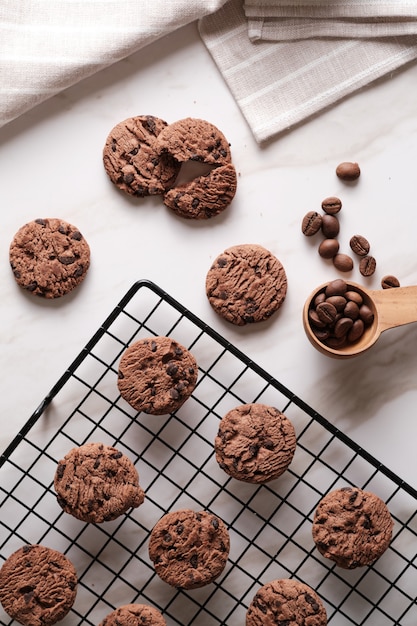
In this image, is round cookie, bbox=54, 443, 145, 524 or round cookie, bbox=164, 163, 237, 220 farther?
round cookie, bbox=164, 163, 237, 220

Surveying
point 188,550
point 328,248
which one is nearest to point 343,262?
point 328,248

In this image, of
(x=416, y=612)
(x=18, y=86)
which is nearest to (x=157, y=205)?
(x=18, y=86)

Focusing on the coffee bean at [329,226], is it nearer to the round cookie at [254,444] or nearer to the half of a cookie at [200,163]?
the half of a cookie at [200,163]

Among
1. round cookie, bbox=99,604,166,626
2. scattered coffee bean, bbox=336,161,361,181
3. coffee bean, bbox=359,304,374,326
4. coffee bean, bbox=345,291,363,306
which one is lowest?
round cookie, bbox=99,604,166,626

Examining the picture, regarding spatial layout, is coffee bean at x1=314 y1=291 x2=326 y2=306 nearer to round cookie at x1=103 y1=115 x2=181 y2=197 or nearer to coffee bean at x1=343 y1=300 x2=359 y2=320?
coffee bean at x1=343 y1=300 x2=359 y2=320

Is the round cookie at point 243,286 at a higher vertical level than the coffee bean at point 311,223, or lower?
lower

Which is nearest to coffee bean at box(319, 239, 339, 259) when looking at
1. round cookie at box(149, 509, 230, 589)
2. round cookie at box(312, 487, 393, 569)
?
round cookie at box(312, 487, 393, 569)

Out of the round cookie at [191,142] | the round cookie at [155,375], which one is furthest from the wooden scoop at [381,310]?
the round cookie at [191,142]
